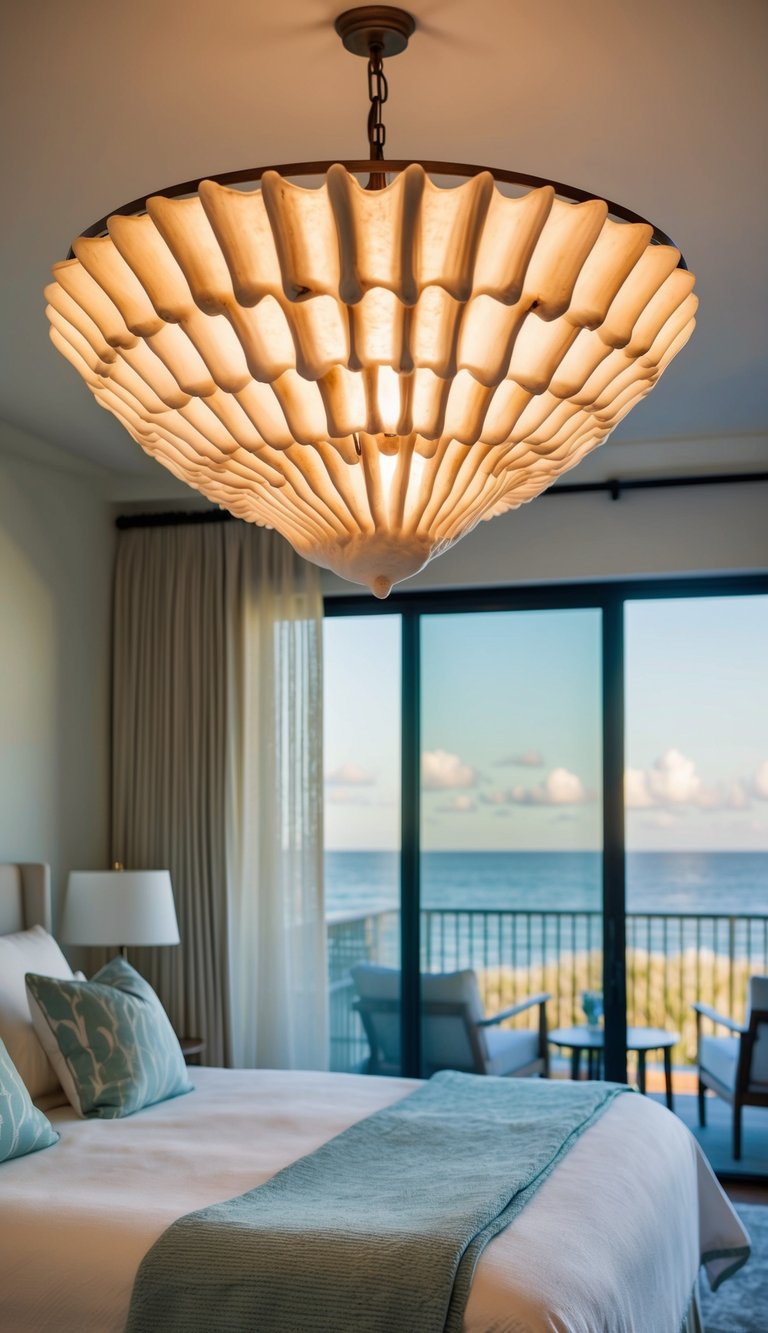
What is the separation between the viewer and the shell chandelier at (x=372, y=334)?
144cm

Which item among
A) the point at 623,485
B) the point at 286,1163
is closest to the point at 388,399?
the point at 286,1163

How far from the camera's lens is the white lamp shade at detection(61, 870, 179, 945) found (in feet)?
14.8

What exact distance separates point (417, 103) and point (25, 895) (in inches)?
119

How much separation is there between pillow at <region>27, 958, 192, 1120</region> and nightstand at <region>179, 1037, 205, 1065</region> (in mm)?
1097

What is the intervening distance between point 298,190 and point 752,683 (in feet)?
13.5

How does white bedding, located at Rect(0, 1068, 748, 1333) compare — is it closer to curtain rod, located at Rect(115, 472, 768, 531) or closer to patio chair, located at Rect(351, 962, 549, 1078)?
patio chair, located at Rect(351, 962, 549, 1078)

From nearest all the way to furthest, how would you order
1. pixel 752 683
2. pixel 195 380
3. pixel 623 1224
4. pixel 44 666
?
pixel 195 380, pixel 623 1224, pixel 44 666, pixel 752 683

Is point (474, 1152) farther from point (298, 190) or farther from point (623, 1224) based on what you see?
point (298, 190)

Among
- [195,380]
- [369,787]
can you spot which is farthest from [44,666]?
[195,380]

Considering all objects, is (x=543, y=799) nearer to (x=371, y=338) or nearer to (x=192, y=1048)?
(x=192, y=1048)

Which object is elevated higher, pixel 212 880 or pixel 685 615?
pixel 685 615

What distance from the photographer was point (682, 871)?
5.32m

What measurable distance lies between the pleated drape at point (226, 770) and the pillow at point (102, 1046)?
147 cm

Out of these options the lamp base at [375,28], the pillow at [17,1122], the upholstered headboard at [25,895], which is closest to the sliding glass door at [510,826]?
the upholstered headboard at [25,895]
